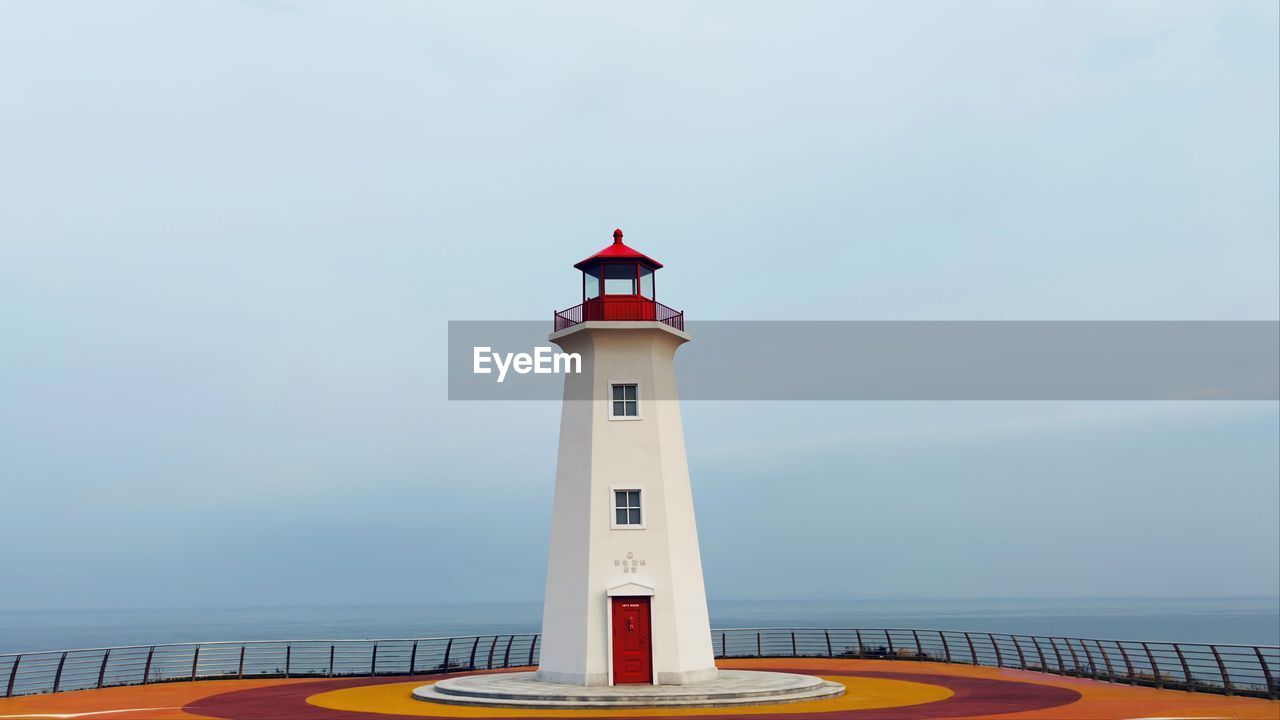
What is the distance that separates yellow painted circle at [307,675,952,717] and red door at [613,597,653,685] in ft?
5.58

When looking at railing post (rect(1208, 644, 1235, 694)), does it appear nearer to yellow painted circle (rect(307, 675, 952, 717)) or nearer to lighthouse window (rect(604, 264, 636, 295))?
yellow painted circle (rect(307, 675, 952, 717))

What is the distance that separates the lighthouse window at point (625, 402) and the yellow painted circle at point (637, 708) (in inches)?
240

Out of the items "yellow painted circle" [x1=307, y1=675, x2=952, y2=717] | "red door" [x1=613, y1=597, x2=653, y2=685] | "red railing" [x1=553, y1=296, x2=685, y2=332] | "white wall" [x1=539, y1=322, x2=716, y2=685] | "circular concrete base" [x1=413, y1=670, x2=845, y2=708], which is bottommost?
"yellow painted circle" [x1=307, y1=675, x2=952, y2=717]

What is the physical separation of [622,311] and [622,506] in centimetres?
424

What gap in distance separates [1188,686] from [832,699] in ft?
A: 24.6

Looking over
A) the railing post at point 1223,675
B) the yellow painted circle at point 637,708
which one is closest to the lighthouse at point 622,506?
the yellow painted circle at point 637,708

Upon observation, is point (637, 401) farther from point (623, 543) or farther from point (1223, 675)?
point (1223, 675)

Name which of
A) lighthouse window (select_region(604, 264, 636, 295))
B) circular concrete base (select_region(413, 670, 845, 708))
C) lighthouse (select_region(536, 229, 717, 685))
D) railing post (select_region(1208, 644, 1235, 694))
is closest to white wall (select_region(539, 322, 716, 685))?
lighthouse (select_region(536, 229, 717, 685))

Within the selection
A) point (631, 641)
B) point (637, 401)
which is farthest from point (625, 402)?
point (631, 641)

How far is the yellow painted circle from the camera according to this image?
18.0 metres

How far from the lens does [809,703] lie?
62.8 feet

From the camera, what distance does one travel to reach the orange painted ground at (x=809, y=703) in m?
17.3

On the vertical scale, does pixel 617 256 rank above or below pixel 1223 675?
above

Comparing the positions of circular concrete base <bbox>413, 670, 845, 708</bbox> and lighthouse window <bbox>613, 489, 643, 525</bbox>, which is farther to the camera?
lighthouse window <bbox>613, 489, 643, 525</bbox>
